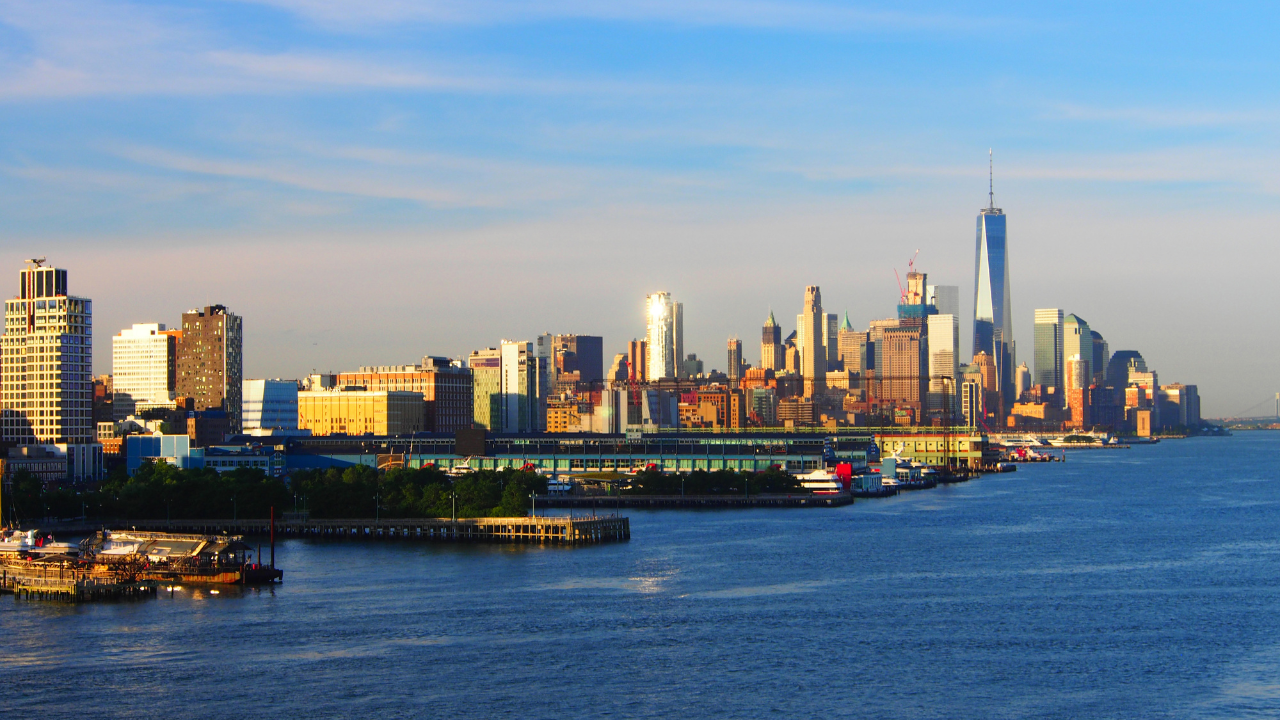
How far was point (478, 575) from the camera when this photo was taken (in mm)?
67812

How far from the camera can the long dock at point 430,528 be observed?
8450 centimetres

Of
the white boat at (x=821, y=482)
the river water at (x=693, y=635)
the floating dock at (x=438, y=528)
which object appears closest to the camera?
the river water at (x=693, y=635)

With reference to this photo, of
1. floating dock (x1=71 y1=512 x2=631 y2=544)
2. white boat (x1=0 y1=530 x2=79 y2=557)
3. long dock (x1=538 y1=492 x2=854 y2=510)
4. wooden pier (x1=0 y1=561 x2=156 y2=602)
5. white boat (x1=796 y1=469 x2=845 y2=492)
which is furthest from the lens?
white boat (x1=796 y1=469 x2=845 y2=492)

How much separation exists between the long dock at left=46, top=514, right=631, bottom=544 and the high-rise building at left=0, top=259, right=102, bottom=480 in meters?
34.1

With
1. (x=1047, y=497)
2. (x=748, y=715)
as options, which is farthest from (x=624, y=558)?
(x=1047, y=497)

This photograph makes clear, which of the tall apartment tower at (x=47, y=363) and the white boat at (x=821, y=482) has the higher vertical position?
the tall apartment tower at (x=47, y=363)

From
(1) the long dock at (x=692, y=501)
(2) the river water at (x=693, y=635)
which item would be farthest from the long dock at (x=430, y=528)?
(1) the long dock at (x=692, y=501)

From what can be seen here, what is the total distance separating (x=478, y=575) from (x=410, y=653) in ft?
62.9

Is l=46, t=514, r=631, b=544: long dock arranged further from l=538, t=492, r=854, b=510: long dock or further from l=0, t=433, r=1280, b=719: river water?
l=538, t=492, r=854, b=510: long dock

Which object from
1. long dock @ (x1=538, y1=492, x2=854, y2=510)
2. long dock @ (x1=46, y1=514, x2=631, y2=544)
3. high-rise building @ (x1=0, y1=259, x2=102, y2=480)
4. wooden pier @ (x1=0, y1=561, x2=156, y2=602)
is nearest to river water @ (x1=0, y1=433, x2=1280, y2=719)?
wooden pier @ (x1=0, y1=561, x2=156, y2=602)

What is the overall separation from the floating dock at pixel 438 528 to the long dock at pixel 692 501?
24.7 meters

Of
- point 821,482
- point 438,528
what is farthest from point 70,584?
point 821,482

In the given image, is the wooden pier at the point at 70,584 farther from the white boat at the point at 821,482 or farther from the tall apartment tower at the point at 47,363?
the white boat at the point at 821,482

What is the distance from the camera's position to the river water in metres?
43.0
